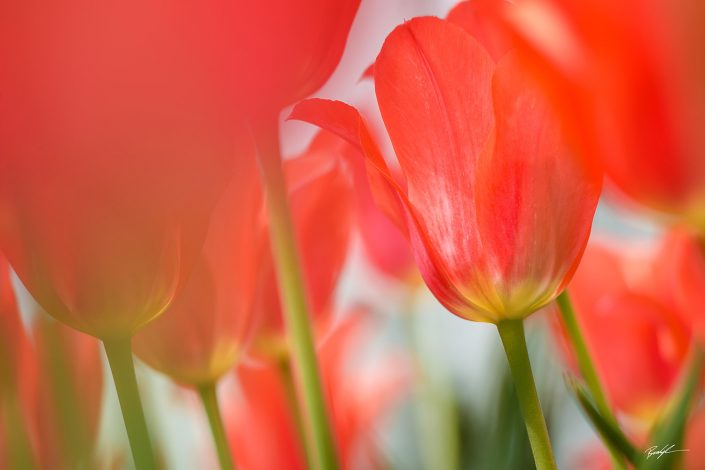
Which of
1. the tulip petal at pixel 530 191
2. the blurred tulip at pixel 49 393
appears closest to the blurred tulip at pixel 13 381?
the blurred tulip at pixel 49 393

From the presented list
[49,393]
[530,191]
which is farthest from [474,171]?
[49,393]

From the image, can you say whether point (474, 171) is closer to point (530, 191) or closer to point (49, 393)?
point (530, 191)

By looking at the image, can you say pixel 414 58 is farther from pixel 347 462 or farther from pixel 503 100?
pixel 347 462

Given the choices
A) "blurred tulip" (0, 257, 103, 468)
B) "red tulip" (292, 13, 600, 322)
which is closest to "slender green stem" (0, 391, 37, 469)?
"blurred tulip" (0, 257, 103, 468)

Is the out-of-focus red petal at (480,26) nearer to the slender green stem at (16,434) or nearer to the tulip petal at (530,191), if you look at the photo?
the tulip petal at (530,191)

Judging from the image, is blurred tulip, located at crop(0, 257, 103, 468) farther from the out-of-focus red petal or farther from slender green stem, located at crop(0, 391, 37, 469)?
the out-of-focus red petal

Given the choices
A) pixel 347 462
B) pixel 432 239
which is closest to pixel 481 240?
pixel 432 239

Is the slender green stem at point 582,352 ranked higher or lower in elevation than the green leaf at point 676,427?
higher
